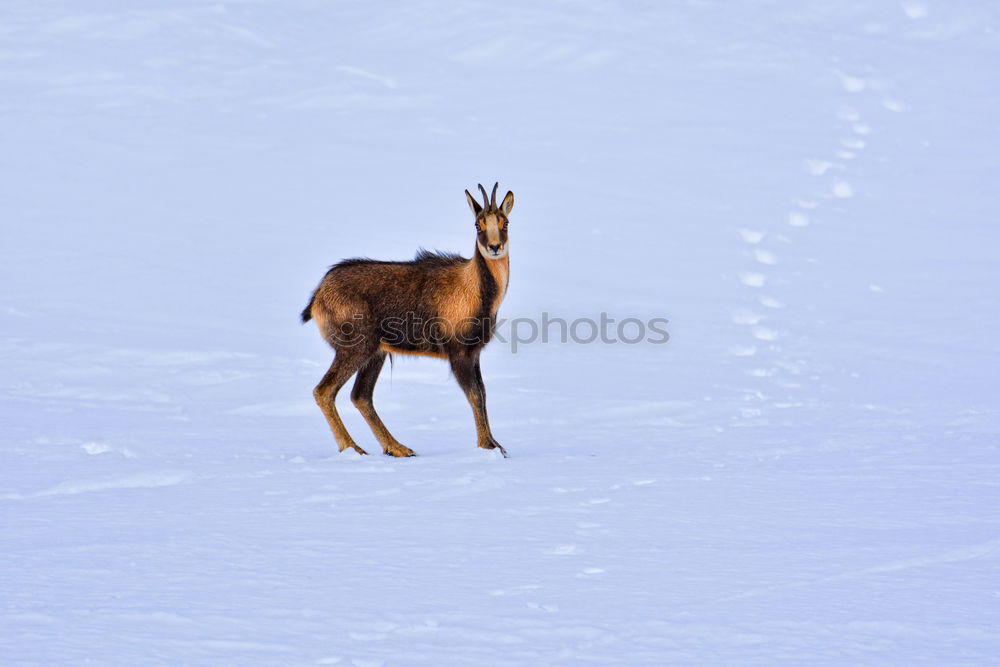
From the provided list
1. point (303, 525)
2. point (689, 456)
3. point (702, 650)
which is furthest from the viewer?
point (689, 456)

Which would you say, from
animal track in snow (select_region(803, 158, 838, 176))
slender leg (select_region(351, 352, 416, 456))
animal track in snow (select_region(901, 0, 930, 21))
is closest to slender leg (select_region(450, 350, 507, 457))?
slender leg (select_region(351, 352, 416, 456))

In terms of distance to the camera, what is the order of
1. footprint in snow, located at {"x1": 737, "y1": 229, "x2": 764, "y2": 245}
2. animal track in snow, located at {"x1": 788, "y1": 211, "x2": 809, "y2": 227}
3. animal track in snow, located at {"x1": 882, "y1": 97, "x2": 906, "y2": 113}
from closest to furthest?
footprint in snow, located at {"x1": 737, "y1": 229, "x2": 764, "y2": 245}, animal track in snow, located at {"x1": 788, "y1": 211, "x2": 809, "y2": 227}, animal track in snow, located at {"x1": 882, "y1": 97, "x2": 906, "y2": 113}

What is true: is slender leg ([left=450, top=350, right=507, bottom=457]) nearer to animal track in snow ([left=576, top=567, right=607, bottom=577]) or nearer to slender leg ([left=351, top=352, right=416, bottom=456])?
slender leg ([left=351, top=352, right=416, bottom=456])

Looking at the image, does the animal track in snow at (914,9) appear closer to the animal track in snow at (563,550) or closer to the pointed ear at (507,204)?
the pointed ear at (507,204)

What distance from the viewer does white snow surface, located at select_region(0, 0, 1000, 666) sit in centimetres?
510

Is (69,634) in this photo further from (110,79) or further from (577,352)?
(110,79)

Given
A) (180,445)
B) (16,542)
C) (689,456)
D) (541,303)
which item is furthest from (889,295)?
(16,542)

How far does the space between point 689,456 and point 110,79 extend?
18.3 meters

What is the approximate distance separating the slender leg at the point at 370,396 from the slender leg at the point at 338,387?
144 mm

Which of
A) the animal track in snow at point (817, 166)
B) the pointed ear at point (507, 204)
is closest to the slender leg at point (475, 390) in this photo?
the pointed ear at point (507, 204)

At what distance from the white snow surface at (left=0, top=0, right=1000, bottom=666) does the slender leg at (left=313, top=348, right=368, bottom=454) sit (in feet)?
0.94

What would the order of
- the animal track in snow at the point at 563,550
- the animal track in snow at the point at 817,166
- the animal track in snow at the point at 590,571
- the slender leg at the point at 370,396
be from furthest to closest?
1. the animal track in snow at the point at 817,166
2. the slender leg at the point at 370,396
3. the animal track in snow at the point at 563,550
4. the animal track in snow at the point at 590,571

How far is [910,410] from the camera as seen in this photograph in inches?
422

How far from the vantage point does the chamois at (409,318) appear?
9219mm
